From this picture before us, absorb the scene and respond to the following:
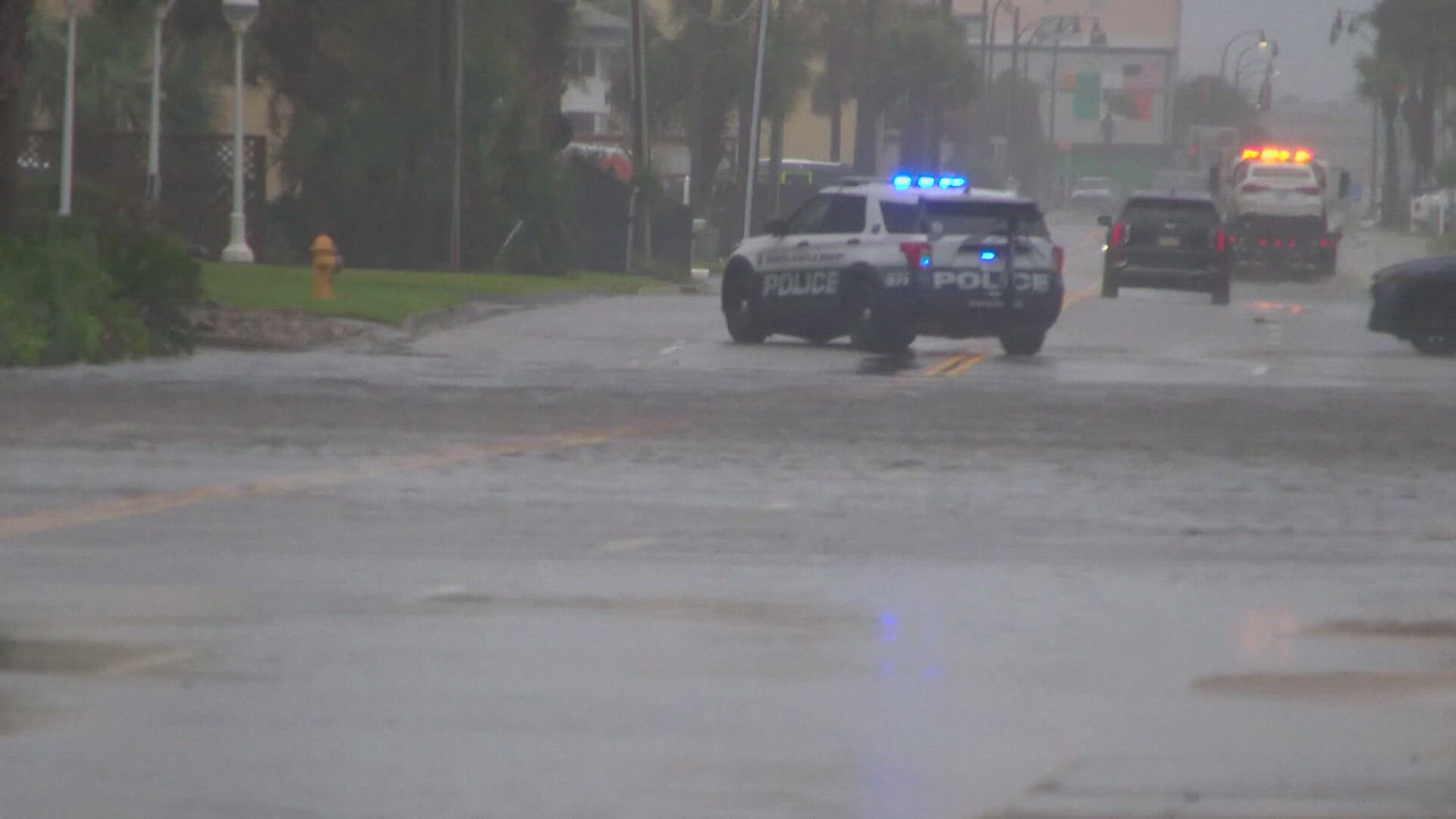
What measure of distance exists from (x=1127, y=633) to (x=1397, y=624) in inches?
41.3

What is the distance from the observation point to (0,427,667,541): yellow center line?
12.7m

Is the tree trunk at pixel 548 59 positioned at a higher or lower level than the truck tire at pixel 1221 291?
higher

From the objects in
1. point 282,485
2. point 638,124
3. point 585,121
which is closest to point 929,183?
point 282,485

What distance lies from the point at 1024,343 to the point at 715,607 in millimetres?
18231

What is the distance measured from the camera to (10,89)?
25.2m

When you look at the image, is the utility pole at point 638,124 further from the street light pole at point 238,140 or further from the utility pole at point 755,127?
the street light pole at point 238,140

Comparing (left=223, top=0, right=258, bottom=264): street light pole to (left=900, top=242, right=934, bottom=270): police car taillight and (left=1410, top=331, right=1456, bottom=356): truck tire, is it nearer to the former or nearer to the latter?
(left=900, top=242, right=934, bottom=270): police car taillight

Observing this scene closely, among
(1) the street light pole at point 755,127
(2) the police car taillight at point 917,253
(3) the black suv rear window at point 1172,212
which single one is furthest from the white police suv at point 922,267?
(1) the street light pole at point 755,127

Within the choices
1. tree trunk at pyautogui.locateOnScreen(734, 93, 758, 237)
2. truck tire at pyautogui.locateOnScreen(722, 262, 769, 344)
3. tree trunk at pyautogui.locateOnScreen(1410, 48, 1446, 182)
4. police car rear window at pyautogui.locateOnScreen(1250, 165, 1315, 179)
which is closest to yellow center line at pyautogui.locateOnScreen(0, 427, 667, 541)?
truck tire at pyautogui.locateOnScreen(722, 262, 769, 344)

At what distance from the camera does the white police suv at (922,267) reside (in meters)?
27.2

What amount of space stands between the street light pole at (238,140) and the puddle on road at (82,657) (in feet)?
89.8

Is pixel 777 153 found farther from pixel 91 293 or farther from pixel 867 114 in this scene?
pixel 91 293

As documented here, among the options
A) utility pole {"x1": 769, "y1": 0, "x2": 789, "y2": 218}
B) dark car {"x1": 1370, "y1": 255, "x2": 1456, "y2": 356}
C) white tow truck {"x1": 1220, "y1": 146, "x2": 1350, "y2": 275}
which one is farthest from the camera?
utility pole {"x1": 769, "y1": 0, "x2": 789, "y2": 218}

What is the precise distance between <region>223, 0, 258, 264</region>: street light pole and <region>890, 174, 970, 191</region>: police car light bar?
11445mm
